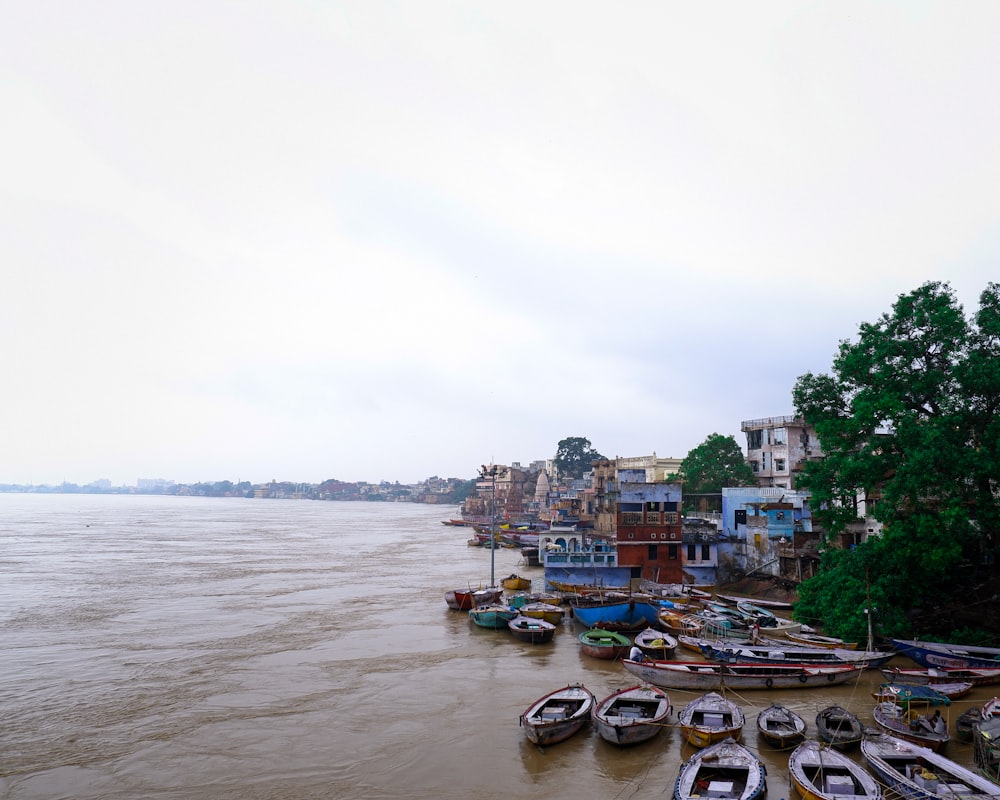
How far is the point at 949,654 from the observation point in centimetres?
2480

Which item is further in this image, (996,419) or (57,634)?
(57,634)

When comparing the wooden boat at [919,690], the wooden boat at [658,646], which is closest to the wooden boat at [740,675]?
the wooden boat at [919,690]

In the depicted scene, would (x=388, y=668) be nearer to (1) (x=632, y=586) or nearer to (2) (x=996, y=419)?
(1) (x=632, y=586)

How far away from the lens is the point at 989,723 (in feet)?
56.4

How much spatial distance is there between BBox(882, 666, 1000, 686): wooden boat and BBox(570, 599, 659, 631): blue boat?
1133cm

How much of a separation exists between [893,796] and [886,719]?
4.58 metres

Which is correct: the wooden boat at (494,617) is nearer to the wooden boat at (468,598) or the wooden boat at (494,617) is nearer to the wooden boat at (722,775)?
the wooden boat at (468,598)

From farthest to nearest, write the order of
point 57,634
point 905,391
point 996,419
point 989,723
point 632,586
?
point 632,586
point 57,634
point 905,391
point 996,419
point 989,723

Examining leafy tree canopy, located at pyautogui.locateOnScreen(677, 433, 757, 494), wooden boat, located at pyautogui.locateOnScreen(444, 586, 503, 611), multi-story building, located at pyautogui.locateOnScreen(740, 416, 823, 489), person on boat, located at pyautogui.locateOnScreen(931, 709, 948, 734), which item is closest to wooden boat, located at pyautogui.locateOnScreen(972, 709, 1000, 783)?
person on boat, located at pyautogui.locateOnScreen(931, 709, 948, 734)

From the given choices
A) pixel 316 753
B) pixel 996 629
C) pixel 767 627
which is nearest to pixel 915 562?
pixel 996 629

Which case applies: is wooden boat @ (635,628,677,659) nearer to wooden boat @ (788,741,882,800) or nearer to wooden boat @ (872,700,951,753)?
wooden boat @ (872,700,951,753)

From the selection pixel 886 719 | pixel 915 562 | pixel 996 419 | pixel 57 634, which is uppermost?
pixel 996 419

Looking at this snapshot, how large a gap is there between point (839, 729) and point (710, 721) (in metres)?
3.37

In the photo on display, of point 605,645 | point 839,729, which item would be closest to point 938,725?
point 839,729
